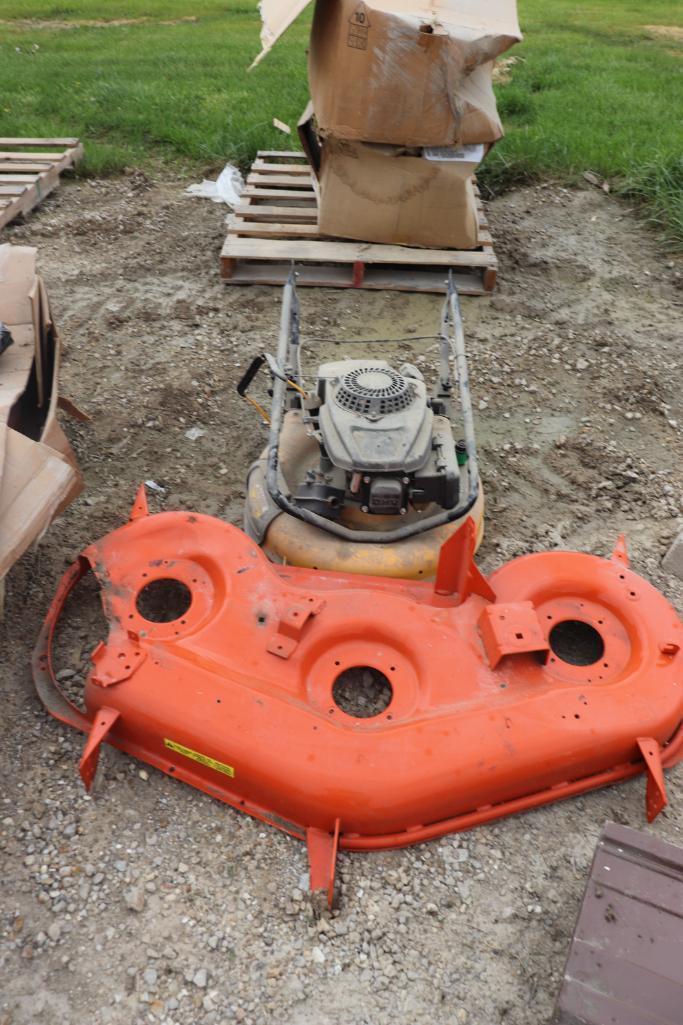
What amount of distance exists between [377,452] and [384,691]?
0.76 metres

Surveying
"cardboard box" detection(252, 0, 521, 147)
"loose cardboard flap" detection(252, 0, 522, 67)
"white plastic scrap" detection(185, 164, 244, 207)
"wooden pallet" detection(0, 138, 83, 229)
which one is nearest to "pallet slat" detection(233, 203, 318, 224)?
"white plastic scrap" detection(185, 164, 244, 207)

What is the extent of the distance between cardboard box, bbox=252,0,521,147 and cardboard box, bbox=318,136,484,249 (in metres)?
0.13

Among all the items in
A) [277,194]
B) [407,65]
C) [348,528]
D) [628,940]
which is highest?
[407,65]

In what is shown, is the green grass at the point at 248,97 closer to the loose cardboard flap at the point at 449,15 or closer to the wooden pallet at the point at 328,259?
the wooden pallet at the point at 328,259

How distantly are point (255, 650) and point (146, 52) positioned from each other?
7.61 meters

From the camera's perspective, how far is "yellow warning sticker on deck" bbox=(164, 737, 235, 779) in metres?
2.10

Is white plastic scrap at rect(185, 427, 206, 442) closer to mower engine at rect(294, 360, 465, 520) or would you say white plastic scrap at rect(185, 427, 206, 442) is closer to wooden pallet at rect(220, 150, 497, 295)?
mower engine at rect(294, 360, 465, 520)

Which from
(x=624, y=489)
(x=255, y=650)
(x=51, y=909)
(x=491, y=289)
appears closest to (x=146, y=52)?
(x=491, y=289)

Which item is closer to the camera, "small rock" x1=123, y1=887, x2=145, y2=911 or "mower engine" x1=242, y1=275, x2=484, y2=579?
"small rock" x1=123, y1=887, x2=145, y2=911

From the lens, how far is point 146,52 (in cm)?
773

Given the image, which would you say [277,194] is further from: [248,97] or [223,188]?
[248,97]

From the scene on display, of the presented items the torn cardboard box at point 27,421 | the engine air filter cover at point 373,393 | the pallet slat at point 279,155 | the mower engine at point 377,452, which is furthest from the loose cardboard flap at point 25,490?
the pallet slat at point 279,155

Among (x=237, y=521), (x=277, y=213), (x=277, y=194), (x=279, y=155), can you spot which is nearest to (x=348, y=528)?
(x=237, y=521)

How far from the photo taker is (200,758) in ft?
6.97
